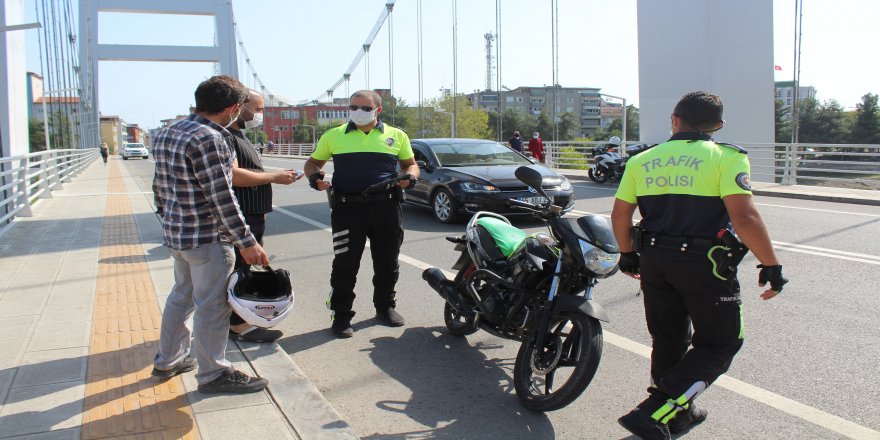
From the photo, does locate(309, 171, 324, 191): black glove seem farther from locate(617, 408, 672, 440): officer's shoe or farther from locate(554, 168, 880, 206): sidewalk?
locate(554, 168, 880, 206): sidewalk

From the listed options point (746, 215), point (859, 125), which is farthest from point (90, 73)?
point (746, 215)

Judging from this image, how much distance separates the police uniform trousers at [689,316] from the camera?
2865 millimetres

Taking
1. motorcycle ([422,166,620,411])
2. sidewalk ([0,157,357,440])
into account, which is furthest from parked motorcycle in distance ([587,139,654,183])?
motorcycle ([422,166,620,411])

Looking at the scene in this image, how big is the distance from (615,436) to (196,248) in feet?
7.40

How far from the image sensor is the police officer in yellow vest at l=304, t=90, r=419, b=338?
15.6 ft

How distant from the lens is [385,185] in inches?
185

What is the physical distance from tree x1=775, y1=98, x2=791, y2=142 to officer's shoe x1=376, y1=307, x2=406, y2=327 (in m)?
50.3

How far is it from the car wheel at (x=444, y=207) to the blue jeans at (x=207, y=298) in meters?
6.78

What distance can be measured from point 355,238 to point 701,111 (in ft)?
8.51

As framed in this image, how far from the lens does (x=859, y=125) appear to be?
49.6 meters

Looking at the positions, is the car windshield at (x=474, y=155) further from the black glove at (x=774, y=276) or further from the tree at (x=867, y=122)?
the tree at (x=867, y=122)

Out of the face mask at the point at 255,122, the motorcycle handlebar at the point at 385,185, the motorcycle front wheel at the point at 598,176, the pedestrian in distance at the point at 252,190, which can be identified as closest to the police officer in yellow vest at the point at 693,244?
the motorcycle handlebar at the point at 385,185

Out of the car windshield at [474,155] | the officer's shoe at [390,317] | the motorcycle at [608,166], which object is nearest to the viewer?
the officer's shoe at [390,317]

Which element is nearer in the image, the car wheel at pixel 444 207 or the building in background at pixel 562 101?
the car wheel at pixel 444 207
